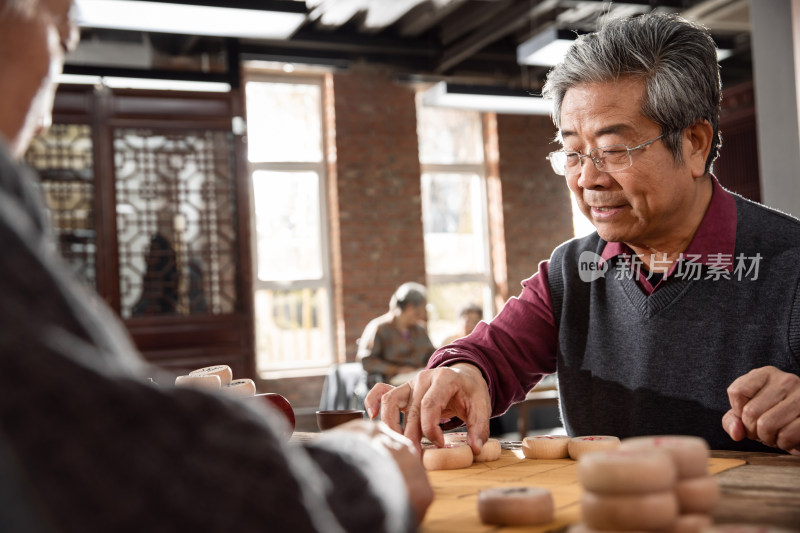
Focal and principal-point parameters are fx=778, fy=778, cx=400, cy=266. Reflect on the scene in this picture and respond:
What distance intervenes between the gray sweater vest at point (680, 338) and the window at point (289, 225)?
6.43 metres

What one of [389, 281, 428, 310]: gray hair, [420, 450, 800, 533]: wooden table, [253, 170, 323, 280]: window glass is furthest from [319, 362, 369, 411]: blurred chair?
[420, 450, 800, 533]: wooden table

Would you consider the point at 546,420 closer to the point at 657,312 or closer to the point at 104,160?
the point at 104,160

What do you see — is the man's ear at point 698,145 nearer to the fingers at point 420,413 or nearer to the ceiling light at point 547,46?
the fingers at point 420,413

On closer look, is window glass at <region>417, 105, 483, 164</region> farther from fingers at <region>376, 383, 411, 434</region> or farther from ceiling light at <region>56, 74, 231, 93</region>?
fingers at <region>376, 383, 411, 434</region>

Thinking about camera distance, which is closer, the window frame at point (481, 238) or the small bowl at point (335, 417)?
the small bowl at point (335, 417)

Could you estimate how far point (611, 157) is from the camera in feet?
5.57

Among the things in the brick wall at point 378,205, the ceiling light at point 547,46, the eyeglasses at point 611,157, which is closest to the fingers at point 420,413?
the eyeglasses at point 611,157

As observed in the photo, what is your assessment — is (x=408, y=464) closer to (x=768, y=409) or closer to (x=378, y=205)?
(x=768, y=409)

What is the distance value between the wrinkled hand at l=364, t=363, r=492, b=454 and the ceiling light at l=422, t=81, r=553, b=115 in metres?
5.00

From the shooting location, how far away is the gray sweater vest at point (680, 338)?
162cm

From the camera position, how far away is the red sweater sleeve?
70.9 inches

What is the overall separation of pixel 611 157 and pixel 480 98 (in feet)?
16.2

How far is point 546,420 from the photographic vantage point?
294 inches

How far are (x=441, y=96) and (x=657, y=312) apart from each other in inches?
193
